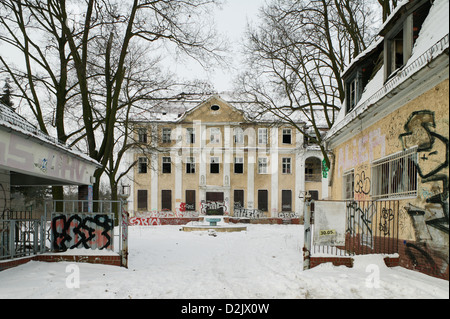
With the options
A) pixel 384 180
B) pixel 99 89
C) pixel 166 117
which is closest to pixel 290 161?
pixel 166 117

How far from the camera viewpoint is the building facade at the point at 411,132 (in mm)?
7082

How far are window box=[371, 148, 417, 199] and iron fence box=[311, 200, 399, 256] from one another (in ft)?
1.09

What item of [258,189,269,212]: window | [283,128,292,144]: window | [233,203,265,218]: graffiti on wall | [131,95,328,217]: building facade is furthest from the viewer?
[283,128,292,144]: window

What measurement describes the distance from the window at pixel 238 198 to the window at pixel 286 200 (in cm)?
384

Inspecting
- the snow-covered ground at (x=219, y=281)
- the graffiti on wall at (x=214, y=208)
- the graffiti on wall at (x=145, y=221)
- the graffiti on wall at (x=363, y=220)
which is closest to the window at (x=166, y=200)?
the graffiti on wall at (x=145, y=221)

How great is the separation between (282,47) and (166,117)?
2142 cm

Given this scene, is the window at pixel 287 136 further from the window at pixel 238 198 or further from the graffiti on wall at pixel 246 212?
the graffiti on wall at pixel 246 212

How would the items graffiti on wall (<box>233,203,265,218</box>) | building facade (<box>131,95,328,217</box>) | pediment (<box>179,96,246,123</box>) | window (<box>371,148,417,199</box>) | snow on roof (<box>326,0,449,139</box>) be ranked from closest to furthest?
snow on roof (<box>326,0,449,139</box>), window (<box>371,148,417,199</box>), graffiti on wall (<box>233,203,265,218</box>), building facade (<box>131,95,328,217</box>), pediment (<box>179,96,246,123</box>)

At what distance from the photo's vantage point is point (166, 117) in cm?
3800

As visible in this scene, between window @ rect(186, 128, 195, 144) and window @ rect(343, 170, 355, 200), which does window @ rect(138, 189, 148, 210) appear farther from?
window @ rect(343, 170, 355, 200)

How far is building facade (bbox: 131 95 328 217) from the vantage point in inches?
1438

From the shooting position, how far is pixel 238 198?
121 ft

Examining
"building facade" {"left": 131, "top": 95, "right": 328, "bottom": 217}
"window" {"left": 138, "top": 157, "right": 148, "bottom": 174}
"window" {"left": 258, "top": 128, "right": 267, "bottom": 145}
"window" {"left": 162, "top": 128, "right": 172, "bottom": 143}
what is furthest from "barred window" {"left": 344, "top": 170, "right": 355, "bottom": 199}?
"window" {"left": 138, "top": 157, "right": 148, "bottom": 174}

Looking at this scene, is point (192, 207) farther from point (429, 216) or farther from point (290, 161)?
point (429, 216)
